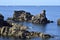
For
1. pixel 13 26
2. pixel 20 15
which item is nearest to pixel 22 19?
pixel 20 15

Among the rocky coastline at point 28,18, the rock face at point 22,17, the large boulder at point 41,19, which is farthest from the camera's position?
the rock face at point 22,17

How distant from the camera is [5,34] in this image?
104 m

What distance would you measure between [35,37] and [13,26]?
11.0m

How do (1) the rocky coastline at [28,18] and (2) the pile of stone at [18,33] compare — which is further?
(1) the rocky coastline at [28,18]

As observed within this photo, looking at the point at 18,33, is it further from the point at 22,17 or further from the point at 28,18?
the point at 22,17

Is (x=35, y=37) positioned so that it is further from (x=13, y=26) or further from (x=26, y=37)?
(x=13, y=26)

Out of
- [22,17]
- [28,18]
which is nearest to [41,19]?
[28,18]

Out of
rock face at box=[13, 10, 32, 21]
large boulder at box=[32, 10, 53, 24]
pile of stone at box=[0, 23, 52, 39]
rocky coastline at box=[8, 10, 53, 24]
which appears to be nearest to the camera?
pile of stone at box=[0, 23, 52, 39]

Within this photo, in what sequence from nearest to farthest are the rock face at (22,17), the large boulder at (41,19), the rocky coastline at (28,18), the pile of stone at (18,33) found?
the pile of stone at (18,33)
the large boulder at (41,19)
the rocky coastline at (28,18)
the rock face at (22,17)

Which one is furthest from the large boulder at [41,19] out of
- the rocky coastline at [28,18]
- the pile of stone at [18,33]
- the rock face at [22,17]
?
the pile of stone at [18,33]

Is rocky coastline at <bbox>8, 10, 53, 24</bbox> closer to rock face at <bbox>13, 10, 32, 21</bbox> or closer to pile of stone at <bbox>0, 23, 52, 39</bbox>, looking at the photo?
rock face at <bbox>13, 10, 32, 21</bbox>

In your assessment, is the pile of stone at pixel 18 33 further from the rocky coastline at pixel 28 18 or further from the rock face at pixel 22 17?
the rock face at pixel 22 17

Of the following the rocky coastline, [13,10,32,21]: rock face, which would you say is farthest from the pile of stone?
[13,10,32,21]: rock face

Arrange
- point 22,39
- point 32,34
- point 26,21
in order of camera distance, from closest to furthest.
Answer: point 22,39, point 32,34, point 26,21
